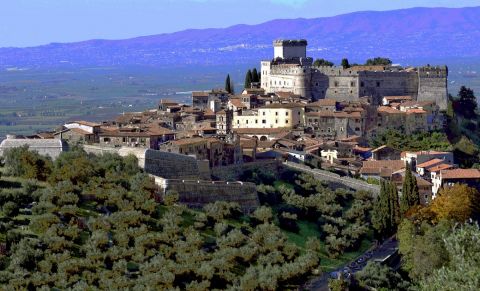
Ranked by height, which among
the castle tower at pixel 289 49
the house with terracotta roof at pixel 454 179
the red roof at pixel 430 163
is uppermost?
the castle tower at pixel 289 49

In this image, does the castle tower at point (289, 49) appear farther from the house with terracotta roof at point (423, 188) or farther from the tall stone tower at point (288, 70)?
the house with terracotta roof at point (423, 188)

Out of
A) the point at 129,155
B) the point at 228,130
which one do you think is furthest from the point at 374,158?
the point at 129,155

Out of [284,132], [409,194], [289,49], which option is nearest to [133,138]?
[284,132]

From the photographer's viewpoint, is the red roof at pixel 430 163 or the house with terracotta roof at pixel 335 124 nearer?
the red roof at pixel 430 163

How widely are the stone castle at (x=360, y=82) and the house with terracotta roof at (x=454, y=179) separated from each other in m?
12.9

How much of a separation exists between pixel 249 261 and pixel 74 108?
10444cm

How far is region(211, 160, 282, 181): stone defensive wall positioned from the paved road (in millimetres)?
6463

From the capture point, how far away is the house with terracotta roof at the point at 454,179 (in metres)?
43.3

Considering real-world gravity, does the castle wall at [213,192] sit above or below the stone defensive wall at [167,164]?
below

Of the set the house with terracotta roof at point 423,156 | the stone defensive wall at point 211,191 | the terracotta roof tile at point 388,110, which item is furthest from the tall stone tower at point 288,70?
the stone defensive wall at point 211,191

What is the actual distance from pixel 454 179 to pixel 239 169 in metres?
8.78

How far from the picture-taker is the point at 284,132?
50000 mm

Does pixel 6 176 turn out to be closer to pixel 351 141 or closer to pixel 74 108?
pixel 351 141

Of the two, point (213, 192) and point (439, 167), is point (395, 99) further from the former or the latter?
point (213, 192)
